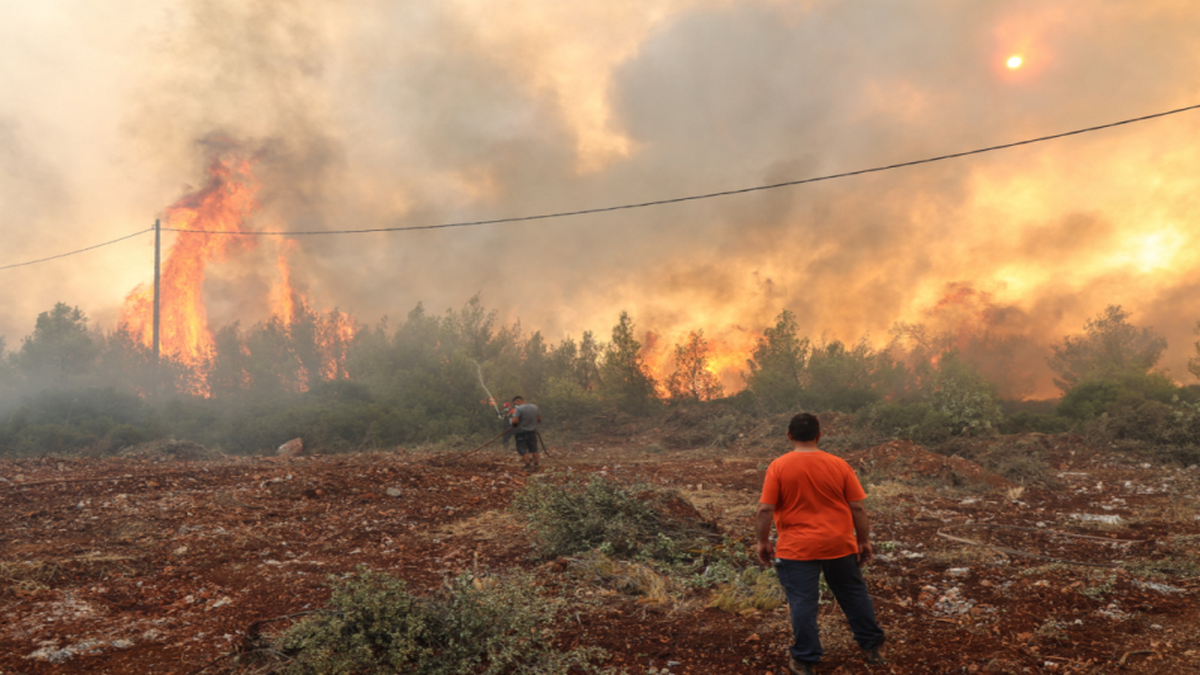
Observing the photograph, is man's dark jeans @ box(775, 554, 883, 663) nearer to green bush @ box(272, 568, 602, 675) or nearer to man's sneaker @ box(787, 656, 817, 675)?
man's sneaker @ box(787, 656, 817, 675)

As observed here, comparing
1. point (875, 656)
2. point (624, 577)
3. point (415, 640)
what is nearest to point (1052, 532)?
point (875, 656)

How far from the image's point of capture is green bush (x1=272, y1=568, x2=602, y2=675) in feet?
12.8

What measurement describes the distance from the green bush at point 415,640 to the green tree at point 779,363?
88.6 feet

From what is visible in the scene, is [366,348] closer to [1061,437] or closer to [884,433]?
[884,433]

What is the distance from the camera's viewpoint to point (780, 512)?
3941 millimetres

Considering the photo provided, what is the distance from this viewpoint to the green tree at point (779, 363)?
3086 centimetres

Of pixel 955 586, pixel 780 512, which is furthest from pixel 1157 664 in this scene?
pixel 780 512

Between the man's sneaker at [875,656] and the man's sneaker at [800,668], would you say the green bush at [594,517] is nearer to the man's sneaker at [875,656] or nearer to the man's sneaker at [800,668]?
the man's sneaker at [800,668]

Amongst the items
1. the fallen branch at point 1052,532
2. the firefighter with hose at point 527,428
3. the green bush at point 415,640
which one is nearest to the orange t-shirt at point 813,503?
the green bush at point 415,640

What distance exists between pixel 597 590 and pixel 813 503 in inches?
106

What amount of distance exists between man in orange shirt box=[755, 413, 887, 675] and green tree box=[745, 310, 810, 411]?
87.9 ft

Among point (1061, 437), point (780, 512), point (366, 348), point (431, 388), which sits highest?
point (366, 348)

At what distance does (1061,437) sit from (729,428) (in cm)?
1059

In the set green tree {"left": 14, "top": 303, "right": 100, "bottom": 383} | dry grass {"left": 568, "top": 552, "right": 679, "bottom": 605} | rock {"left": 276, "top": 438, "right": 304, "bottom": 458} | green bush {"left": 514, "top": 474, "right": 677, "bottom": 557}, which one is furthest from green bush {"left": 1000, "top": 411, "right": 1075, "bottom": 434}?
green tree {"left": 14, "top": 303, "right": 100, "bottom": 383}
